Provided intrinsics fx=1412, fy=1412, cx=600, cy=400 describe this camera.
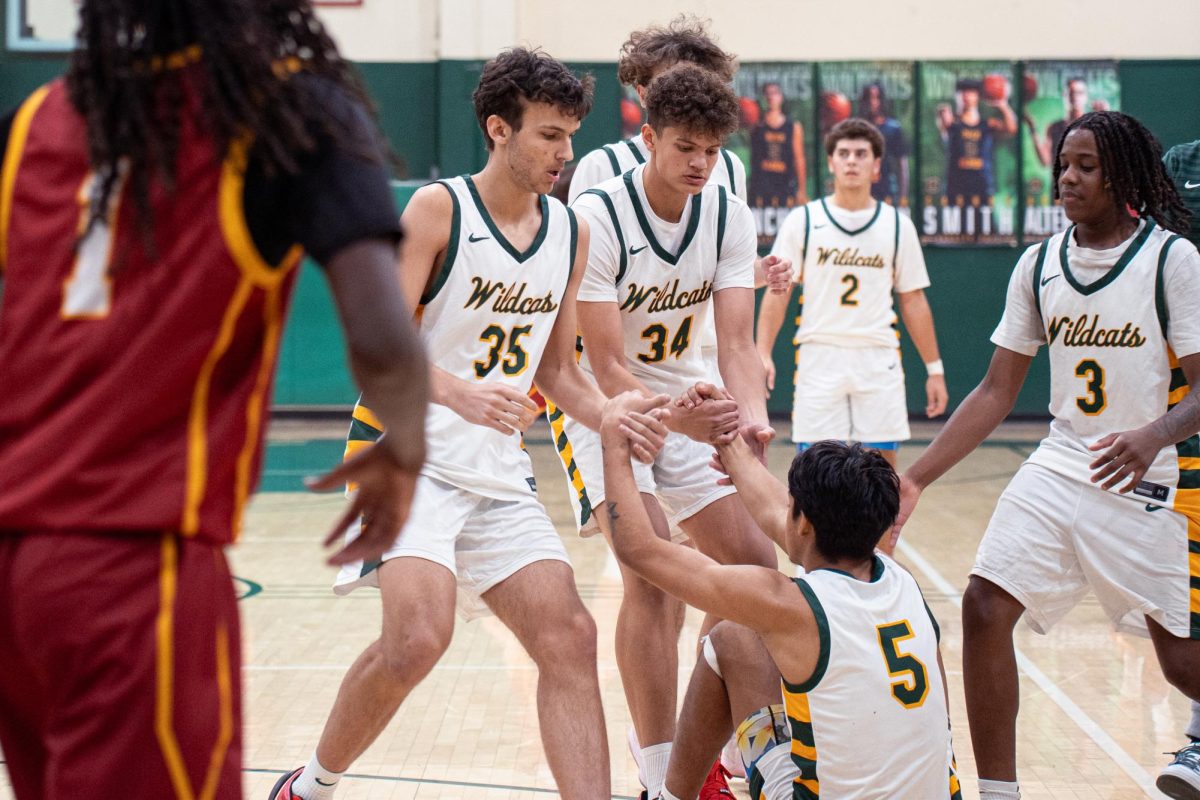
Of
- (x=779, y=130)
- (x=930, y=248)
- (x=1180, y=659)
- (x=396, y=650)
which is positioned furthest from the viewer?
(x=930, y=248)

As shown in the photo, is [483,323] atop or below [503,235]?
below

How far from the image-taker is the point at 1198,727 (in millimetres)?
4113

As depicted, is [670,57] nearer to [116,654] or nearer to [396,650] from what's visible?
[396,650]

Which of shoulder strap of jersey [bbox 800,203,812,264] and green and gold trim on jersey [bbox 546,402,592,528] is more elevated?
shoulder strap of jersey [bbox 800,203,812,264]

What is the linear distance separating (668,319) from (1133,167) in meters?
1.33

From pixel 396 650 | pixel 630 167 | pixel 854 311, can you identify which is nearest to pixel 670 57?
pixel 630 167

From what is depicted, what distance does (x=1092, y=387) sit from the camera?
3.79 meters

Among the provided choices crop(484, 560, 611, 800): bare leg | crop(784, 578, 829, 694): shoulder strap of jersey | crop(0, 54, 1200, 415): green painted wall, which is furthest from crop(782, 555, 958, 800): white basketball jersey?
crop(0, 54, 1200, 415): green painted wall

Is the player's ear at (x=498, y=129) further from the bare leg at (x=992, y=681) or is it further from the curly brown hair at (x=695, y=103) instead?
the bare leg at (x=992, y=681)

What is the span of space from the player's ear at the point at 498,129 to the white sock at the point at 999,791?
2088mm

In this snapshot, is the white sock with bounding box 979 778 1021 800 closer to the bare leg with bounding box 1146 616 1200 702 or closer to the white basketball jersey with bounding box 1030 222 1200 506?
the bare leg with bounding box 1146 616 1200 702

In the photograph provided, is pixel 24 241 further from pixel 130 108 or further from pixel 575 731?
pixel 575 731

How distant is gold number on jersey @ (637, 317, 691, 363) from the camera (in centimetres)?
414

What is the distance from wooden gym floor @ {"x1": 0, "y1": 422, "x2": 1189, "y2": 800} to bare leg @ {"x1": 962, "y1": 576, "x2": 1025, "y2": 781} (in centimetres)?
38
